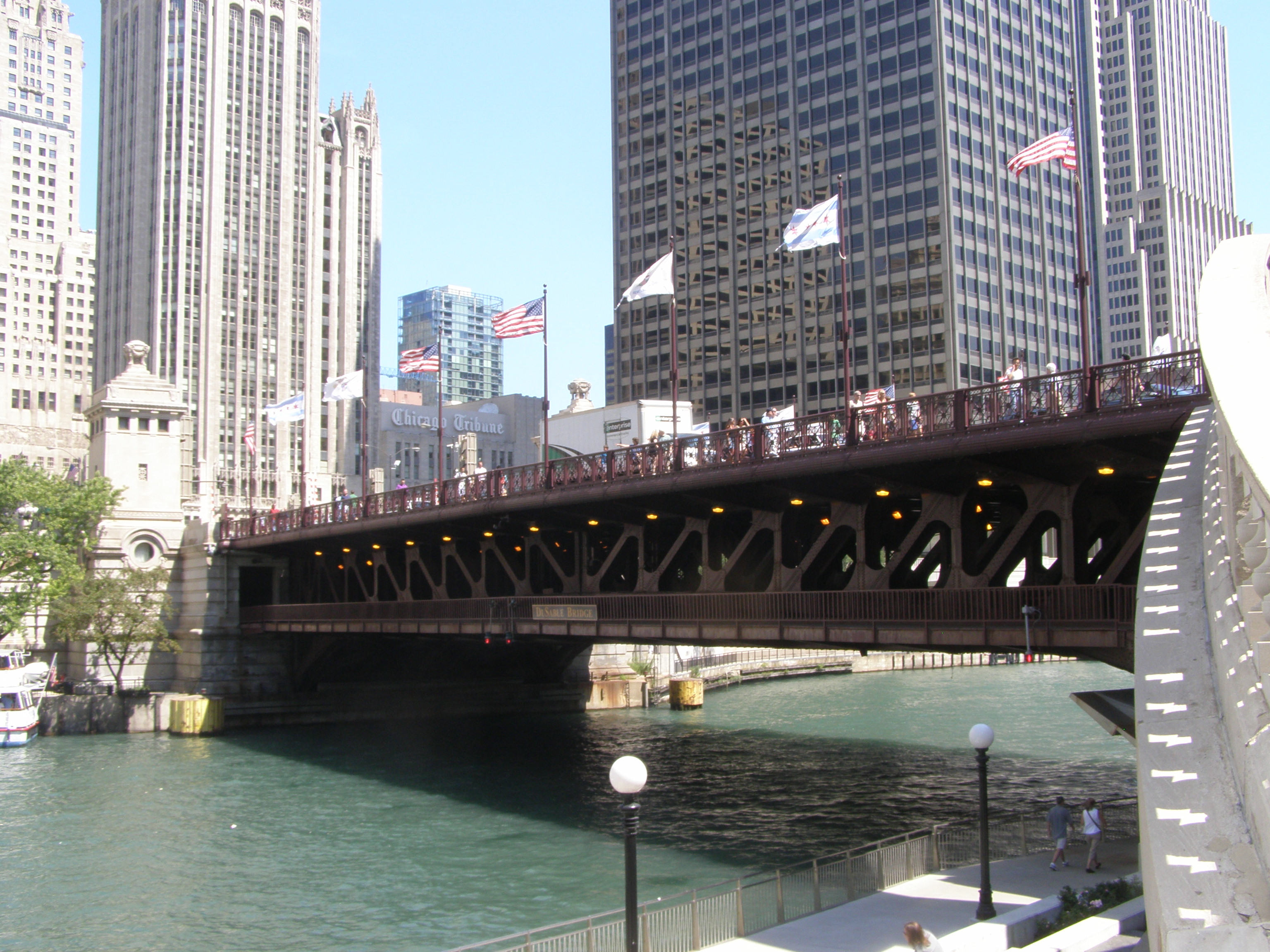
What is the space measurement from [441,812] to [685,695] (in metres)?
30.4

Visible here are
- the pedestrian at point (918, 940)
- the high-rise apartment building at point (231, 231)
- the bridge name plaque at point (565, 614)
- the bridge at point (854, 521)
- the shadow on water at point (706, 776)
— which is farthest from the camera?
the high-rise apartment building at point (231, 231)

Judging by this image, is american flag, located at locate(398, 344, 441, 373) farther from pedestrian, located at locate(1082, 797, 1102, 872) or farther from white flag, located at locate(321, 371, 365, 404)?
pedestrian, located at locate(1082, 797, 1102, 872)

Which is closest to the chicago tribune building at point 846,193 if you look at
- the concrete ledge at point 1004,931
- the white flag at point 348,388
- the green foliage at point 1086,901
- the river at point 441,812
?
the river at point 441,812

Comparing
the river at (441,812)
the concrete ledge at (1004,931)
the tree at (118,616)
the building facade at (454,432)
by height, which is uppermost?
the building facade at (454,432)

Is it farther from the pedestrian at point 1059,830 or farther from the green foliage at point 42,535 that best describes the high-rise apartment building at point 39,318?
the pedestrian at point 1059,830

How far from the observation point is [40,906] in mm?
27312

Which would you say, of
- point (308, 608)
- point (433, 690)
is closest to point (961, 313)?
point (433, 690)

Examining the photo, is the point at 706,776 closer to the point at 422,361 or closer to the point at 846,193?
the point at 422,361

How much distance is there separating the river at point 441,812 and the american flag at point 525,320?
A: 16.2 m

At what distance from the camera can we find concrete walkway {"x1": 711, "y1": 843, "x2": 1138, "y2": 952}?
19.5m

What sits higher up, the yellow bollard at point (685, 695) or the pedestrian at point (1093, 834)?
the pedestrian at point (1093, 834)

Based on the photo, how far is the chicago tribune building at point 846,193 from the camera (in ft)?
403

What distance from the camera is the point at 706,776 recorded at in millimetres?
43406

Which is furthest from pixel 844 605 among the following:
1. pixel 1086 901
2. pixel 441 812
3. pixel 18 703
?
pixel 18 703
